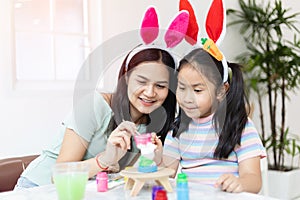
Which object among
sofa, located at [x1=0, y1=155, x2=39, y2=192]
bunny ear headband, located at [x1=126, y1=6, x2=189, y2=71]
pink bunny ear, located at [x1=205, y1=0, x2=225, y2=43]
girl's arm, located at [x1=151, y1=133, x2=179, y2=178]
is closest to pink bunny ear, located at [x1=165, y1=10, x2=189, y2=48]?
bunny ear headband, located at [x1=126, y1=6, x2=189, y2=71]

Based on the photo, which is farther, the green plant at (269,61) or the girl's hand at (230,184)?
the green plant at (269,61)

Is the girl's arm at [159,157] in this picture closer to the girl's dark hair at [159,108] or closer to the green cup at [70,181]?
the girl's dark hair at [159,108]

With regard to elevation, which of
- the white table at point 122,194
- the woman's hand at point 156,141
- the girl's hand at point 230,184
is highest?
the woman's hand at point 156,141

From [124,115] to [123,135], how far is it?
0.07 m

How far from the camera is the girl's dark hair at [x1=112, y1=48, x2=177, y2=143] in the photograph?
1.05 meters

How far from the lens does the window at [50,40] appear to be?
2.07 meters

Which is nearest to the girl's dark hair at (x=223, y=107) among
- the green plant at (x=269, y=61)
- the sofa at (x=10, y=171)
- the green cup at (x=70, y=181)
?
the green cup at (x=70, y=181)

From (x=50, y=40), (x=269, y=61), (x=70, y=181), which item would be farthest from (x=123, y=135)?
(x=269, y=61)

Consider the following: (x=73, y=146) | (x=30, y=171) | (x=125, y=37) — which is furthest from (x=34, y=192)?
(x=125, y=37)

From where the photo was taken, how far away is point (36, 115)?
2.10 m

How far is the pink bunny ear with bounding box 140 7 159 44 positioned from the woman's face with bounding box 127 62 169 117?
7 centimetres

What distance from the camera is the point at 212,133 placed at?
1349 millimetres

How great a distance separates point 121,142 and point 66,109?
120 centimetres

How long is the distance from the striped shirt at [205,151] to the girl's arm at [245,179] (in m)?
0.02
